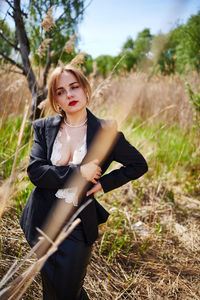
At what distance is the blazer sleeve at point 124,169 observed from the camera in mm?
1104

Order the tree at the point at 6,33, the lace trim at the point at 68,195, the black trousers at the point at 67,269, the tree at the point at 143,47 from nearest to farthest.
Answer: the black trousers at the point at 67,269 < the lace trim at the point at 68,195 < the tree at the point at 143,47 < the tree at the point at 6,33

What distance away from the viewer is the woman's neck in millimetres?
1167

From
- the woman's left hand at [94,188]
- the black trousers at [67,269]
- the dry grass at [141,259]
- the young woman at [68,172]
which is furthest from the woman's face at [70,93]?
the dry grass at [141,259]

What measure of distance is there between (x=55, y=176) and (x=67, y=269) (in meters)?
0.42

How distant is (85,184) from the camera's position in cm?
106

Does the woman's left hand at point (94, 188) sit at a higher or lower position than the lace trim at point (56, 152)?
lower

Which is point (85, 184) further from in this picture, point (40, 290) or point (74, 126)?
point (40, 290)

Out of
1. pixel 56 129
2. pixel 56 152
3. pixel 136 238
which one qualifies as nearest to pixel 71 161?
pixel 56 152

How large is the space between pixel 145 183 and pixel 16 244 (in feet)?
4.57

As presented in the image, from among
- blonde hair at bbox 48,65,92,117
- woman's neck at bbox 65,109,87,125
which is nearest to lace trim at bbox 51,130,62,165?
woman's neck at bbox 65,109,87,125

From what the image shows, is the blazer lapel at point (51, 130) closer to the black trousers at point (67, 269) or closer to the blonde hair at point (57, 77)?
the blonde hair at point (57, 77)

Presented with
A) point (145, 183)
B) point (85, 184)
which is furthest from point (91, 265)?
point (145, 183)

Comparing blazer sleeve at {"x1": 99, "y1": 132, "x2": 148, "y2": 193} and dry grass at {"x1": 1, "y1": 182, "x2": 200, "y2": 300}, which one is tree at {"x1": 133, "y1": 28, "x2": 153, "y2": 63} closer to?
blazer sleeve at {"x1": 99, "y1": 132, "x2": 148, "y2": 193}

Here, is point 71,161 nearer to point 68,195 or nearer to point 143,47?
point 68,195
